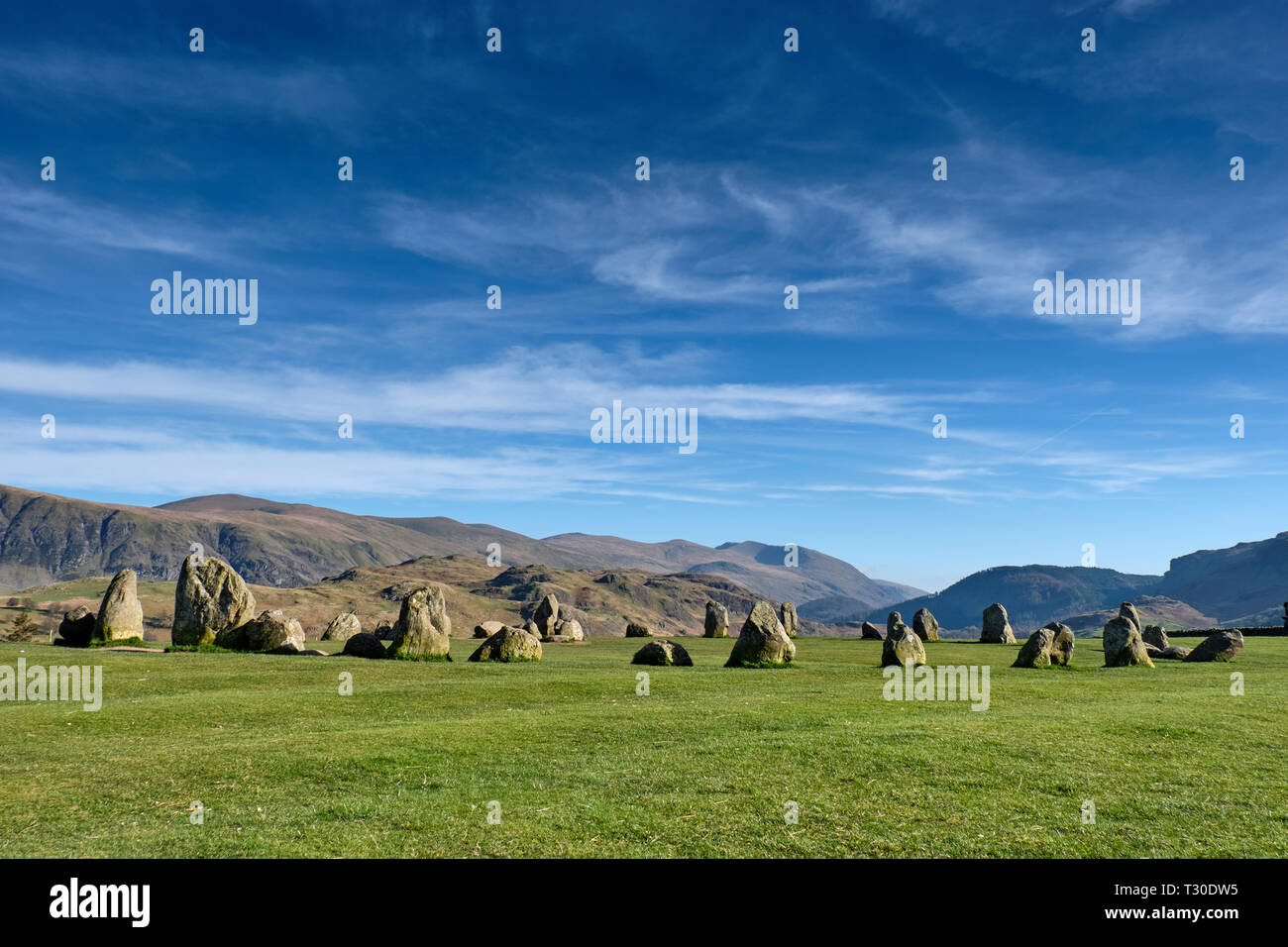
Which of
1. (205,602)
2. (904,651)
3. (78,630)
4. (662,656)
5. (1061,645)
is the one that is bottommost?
(662,656)

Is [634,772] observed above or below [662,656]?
above

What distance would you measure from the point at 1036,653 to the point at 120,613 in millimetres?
33600

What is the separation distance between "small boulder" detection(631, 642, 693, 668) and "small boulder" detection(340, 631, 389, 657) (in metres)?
9.25

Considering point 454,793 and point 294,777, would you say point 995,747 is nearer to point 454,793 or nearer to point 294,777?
Result: point 454,793

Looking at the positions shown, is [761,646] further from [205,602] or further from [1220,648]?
[205,602]

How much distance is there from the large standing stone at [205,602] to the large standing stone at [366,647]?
4.34 meters

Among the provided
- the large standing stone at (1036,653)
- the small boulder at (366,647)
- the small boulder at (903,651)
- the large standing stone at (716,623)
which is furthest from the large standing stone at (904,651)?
the large standing stone at (716,623)

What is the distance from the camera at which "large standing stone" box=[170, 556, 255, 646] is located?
30.0 m

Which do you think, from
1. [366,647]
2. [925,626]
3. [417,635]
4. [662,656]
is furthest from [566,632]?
[925,626]

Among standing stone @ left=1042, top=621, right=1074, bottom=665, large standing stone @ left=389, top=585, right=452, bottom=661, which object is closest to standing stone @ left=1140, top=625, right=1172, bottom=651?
standing stone @ left=1042, top=621, right=1074, bottom=665

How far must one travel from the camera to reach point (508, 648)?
29219mm

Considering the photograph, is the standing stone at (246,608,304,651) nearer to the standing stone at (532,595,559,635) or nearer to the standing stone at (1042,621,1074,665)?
the standing stone at (532,595,559,635)
